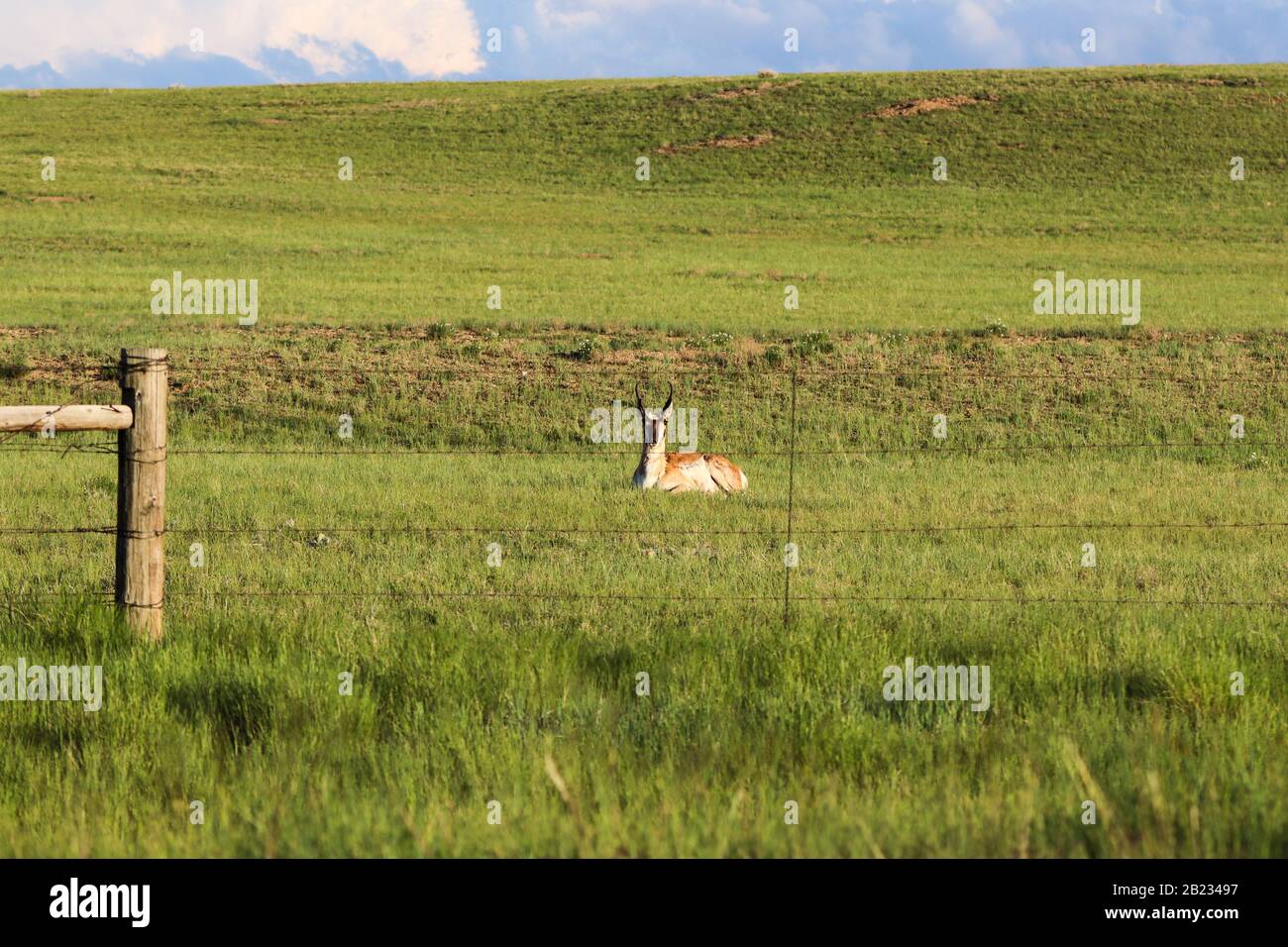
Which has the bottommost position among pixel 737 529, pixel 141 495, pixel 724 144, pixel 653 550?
pixel 653 550

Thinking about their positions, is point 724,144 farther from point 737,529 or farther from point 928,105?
point 737,529

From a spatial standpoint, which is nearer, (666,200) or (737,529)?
(737,529)

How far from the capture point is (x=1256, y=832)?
468 centimetres

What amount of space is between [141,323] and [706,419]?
11.7 metres

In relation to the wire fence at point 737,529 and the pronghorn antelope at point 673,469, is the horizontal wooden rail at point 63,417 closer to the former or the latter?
the wire fence at point 737,529

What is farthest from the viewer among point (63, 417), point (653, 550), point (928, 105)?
point (928, 105)

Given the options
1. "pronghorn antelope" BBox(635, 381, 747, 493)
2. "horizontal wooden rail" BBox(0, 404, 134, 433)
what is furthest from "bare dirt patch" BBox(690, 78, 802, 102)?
"horizontal wooden rail" BBox(0, 404, 134, 433)

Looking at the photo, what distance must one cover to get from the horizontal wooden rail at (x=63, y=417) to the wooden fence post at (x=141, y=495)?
118 mm

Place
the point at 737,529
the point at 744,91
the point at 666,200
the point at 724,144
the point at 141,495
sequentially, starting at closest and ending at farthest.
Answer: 1. the point at 141,495
2. the point at 737,529
3. the point at 666,200
4. the point at 724,144
5. the point at 744,91

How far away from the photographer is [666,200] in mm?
53188

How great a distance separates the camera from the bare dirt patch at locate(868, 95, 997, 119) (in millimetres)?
68000

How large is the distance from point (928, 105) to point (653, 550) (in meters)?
62.4

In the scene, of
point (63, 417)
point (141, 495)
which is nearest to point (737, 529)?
point (141, 495)

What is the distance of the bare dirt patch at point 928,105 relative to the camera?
68.0 m
